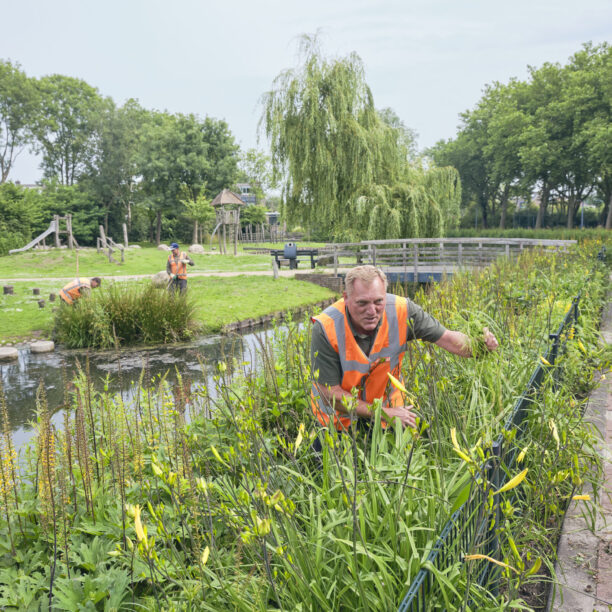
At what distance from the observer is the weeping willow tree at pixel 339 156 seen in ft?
62.0

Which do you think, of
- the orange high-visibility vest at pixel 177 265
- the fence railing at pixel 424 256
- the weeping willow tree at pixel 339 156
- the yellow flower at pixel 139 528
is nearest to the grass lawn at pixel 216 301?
the orange high-visibility vest at pixel 177 265

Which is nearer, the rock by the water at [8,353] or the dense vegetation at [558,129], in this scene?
the rock by the water at [8,353]

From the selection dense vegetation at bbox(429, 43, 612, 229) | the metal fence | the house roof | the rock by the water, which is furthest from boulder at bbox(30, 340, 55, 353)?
dense vegetation at bbox(429, 43, 612, 229)

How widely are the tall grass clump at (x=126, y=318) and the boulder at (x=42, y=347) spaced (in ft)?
1.08

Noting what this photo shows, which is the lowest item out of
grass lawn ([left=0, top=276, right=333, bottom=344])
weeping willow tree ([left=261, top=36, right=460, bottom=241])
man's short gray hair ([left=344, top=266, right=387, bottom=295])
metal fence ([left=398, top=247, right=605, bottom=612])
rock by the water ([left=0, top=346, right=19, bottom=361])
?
rock by the water ([left=0, top=346, right=19, bottom=361])

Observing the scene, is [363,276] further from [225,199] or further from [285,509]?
[225,199]

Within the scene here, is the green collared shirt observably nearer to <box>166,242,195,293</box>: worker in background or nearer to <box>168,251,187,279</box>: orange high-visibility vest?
<box>166,242,195,293</box>: worker in background

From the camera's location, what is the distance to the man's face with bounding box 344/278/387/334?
283 centimetres

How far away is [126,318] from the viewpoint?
1078 centimetres

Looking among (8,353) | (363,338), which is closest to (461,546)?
(363,338)

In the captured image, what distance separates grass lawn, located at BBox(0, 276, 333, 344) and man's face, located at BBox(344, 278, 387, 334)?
8.79 meters

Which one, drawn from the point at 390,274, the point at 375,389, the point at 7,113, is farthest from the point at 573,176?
the point at 7,113

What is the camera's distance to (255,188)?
56156 millimetres

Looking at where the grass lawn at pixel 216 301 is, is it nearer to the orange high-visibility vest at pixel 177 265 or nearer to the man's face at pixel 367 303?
the orange high-visibility vest at pixel 177 265
